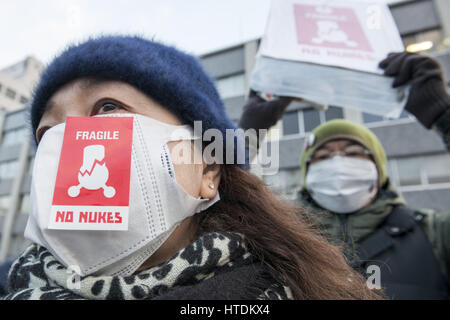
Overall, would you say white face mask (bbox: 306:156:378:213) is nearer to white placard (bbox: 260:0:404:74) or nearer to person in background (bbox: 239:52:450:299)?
person in background (bbox: 239:52:450:299)

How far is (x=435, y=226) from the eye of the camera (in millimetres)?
1681

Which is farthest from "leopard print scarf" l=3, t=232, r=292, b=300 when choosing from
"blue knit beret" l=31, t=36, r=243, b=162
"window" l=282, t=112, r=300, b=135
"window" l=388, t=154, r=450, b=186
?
"window" l=282, t=112, r=300, b=135

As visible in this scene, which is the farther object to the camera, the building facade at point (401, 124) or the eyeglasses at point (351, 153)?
the building facade at point (401, 124)

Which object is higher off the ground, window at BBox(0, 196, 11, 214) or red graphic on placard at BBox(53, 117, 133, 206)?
window at BBox(0, 196, 11, 214)

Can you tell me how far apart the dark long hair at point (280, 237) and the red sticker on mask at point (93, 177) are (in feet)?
1.24

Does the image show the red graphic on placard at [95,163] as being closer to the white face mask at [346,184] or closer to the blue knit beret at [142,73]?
the blue knit beret at [142,73]

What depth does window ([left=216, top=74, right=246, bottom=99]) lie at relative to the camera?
13.0m

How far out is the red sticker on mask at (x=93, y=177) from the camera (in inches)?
29.9

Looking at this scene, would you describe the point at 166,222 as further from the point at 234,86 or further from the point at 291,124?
the point at 234,86

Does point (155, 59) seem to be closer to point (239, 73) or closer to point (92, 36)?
point (92, 36)

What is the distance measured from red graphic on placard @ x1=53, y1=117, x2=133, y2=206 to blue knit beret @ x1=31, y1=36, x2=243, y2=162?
0.68ft

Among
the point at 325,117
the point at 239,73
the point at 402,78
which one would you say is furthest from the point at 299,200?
the point at 239,73

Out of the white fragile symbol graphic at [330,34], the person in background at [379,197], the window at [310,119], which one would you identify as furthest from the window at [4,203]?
the white fragile symbol graphic at [330,34]
